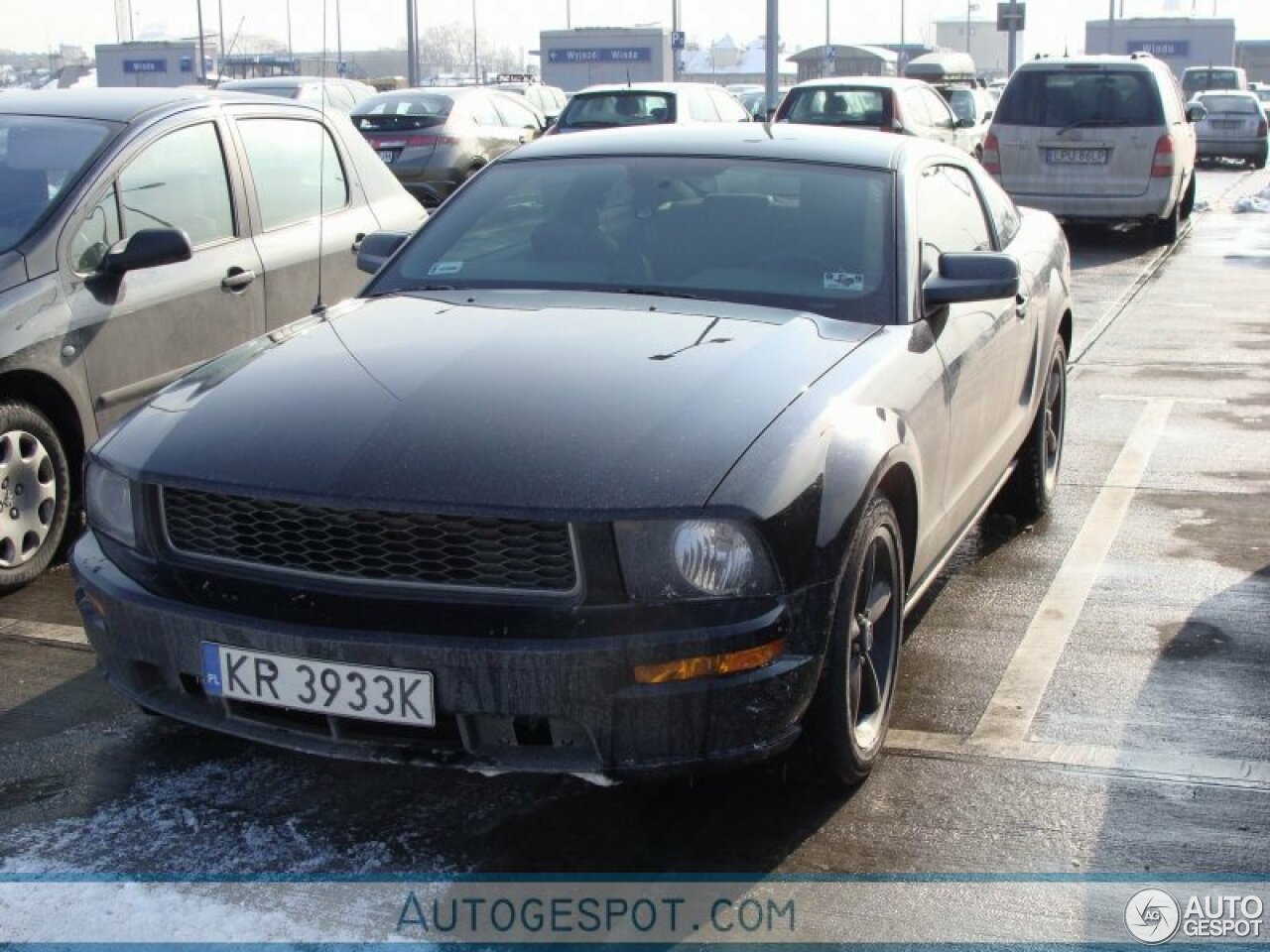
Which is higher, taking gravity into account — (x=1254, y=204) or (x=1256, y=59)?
(x=1256, y=59)

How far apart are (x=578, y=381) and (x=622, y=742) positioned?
883 millimetres

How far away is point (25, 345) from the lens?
17.1 feet

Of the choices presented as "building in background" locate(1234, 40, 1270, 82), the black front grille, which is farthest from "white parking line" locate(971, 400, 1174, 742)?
"building in background" locate(1234, 40, 1270, 82)

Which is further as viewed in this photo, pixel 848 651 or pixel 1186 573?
pixel 1186 573

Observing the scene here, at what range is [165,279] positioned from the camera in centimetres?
582

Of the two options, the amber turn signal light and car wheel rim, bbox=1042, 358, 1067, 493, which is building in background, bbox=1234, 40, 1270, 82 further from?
the amber turn signal light

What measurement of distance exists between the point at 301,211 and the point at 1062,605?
137 inches

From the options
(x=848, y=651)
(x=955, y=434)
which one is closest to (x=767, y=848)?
(x=848, y=651)

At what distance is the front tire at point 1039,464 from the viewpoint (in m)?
6.00

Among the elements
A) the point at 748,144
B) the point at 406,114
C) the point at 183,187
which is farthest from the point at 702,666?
the point at 406,114

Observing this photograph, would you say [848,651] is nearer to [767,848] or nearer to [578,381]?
[767,848]

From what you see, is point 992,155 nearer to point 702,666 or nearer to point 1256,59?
point 702,666

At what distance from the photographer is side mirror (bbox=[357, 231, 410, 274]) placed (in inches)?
200

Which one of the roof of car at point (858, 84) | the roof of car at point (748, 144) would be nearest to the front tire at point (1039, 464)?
the roof of car at point (748, 144)
